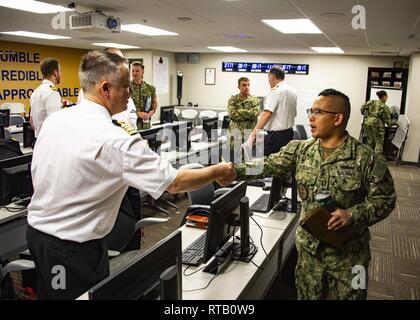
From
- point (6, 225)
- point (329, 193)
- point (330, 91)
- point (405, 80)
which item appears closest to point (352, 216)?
point (329, 193)

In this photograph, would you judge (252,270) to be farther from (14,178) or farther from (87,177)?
(14,178)

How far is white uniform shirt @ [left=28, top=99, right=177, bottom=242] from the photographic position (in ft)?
4.79

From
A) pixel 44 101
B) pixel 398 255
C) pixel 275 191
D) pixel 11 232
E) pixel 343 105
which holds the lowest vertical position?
pixel 398 255

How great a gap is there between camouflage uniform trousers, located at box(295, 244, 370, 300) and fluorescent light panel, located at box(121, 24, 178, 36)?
5.27m

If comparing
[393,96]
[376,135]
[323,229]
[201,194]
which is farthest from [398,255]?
[393,96]

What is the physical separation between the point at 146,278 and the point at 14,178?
6.84 feet

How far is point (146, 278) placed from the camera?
1.16 meters

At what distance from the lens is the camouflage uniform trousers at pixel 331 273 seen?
1.89 meters

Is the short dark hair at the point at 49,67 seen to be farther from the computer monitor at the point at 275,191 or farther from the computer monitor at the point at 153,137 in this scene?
the computer monitor at the point at 275,191

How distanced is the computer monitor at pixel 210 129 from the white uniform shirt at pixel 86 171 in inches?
192

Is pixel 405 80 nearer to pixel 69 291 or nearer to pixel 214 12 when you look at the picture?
pixel 214 12

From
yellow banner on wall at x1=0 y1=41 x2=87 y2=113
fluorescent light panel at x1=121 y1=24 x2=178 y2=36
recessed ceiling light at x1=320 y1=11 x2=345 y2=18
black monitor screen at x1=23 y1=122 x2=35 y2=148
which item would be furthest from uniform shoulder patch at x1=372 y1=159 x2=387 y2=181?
yellow banner on wall at x1=0 y1=41 x2=87 y2=113

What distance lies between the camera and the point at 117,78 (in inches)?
62.6
